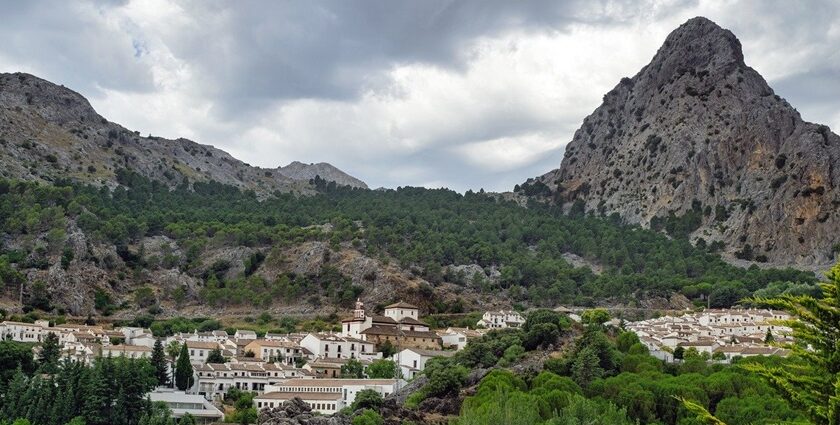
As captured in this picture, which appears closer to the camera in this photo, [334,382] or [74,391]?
[74,391]

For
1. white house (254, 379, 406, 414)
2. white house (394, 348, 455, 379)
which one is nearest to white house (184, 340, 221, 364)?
white house (254, 379, 406, 414)

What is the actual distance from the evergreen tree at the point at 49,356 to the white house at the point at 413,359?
93.4 ft

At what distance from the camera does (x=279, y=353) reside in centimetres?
8969

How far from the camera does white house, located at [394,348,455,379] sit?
83438 millimetres

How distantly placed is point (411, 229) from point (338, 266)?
22.8 m

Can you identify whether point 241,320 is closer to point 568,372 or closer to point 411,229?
point 411,229

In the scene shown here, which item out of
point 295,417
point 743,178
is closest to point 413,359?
point 295,417

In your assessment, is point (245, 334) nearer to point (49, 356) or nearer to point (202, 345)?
point (202, 345)

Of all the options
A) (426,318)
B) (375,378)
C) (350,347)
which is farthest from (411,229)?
(375,378)

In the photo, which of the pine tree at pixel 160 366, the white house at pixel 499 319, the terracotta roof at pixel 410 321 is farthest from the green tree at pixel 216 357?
the white house at pixel 499 319

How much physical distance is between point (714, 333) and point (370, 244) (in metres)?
53.5

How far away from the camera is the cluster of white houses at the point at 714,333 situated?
80.0 metres

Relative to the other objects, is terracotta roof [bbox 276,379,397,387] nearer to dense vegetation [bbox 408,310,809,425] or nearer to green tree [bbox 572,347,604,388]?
dense vegetation [bbox 408,310,809,425]

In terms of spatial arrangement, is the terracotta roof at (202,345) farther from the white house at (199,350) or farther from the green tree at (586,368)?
the green tree at (586,368)
